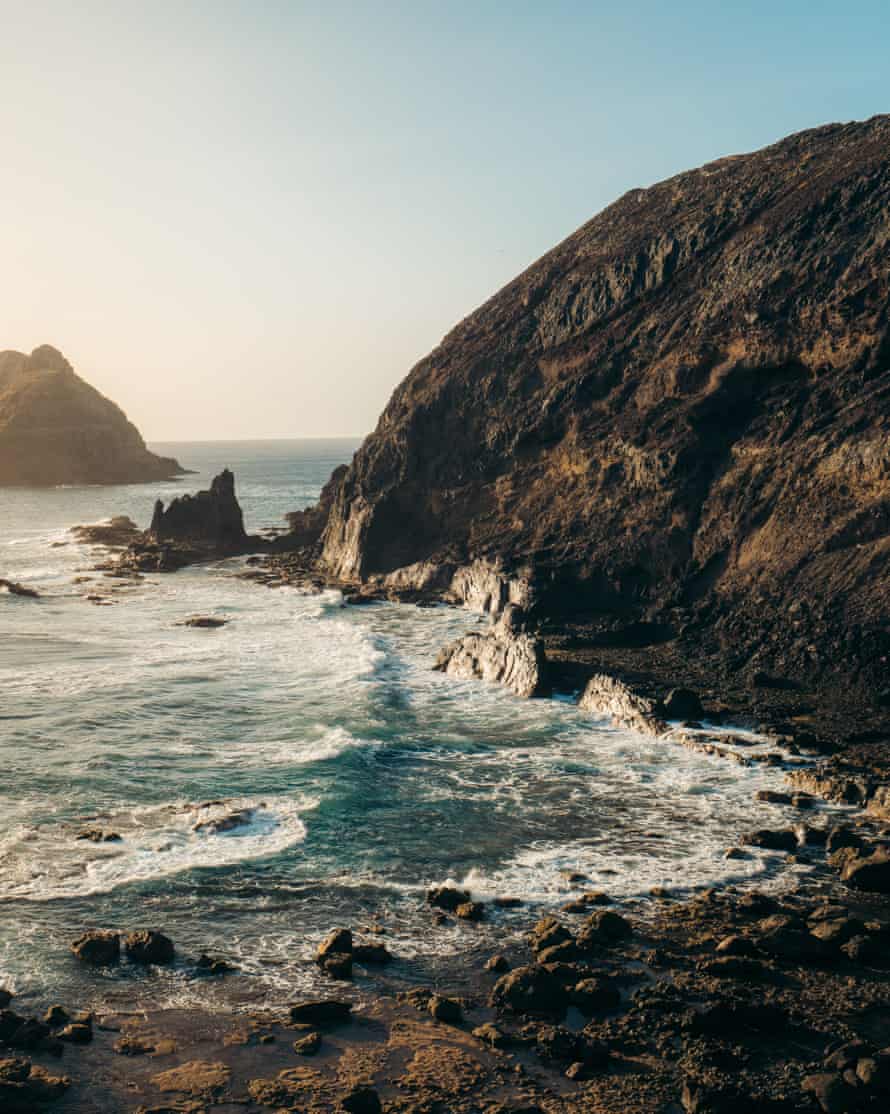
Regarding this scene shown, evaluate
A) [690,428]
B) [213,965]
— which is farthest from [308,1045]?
[690,428]

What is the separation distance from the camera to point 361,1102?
19.1 m

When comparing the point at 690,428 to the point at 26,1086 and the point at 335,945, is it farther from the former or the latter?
the point at 26,1086

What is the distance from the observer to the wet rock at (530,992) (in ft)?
74.0

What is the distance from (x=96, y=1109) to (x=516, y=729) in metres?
26.8

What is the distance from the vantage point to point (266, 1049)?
21219 mm

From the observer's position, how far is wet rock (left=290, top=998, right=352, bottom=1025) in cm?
2222

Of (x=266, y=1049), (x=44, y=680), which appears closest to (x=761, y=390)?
(x=44, y=680)

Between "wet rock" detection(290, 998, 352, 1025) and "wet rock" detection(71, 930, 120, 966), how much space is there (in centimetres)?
543

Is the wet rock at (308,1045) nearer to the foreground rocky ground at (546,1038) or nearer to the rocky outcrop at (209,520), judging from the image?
the foreground rocky ground at (546,1038)

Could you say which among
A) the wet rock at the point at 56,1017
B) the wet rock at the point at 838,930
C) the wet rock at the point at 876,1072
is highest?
the wet rock at the point at 838,930

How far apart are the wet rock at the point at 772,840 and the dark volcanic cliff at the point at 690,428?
656 inches

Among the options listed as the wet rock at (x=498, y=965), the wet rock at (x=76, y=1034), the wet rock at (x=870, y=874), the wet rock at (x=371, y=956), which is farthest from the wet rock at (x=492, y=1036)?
the wet rock at (x=870, y=874)

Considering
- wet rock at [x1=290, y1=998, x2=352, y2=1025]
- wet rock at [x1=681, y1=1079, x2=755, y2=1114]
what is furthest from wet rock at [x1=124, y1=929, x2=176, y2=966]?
wet rock at [x1=681, y1=1079, x2=755, y2=1114]

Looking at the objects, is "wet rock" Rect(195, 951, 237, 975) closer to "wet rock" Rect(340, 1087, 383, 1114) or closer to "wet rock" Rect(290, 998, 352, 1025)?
"wet rock" Rect(290, 998, 352, 1025)
